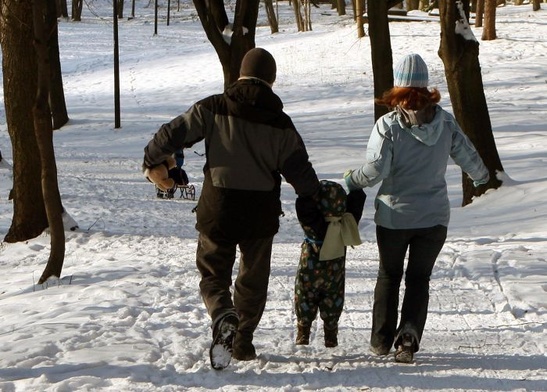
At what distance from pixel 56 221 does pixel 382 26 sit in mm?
7084

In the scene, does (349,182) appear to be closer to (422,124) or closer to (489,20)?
(422,124)

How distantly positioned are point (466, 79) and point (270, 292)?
5767 mm

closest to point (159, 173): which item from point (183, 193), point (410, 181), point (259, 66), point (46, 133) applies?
point (259, 66)

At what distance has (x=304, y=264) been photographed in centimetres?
571

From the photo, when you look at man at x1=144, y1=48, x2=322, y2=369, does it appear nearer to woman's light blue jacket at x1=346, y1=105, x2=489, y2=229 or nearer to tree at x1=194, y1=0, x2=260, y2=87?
woman's light blue jacket at x1=346, y1=105, x2=489, y2=229

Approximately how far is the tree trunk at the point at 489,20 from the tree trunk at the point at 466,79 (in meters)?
19.8

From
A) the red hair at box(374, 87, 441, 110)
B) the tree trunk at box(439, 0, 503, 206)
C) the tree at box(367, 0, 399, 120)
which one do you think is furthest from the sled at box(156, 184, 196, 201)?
the red hair at box(374, 87, 441, 110)

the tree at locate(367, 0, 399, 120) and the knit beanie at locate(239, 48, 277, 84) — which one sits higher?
the knit beanie at locate(239, 48, 277, 84)

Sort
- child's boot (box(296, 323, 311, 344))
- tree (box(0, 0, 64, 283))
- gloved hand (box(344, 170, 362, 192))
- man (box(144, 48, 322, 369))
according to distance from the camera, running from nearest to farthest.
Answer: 1. man (box(144, 48, 322, 369))
2. gloved hand (box(344, 170, 362, 192))
3. child's boot (box(296, 323, 311, 344))
4. tree (box(0, 0, 64, 283))

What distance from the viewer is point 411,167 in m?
5.36

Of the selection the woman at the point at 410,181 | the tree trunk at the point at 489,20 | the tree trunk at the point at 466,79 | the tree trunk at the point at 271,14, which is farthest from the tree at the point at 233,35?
the tree trunk at the point at 271,14

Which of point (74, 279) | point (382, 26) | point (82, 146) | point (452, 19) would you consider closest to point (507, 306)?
point (74, 279)

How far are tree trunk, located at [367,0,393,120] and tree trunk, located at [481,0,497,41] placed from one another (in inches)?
718

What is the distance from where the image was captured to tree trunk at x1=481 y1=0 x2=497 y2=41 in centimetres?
3149
